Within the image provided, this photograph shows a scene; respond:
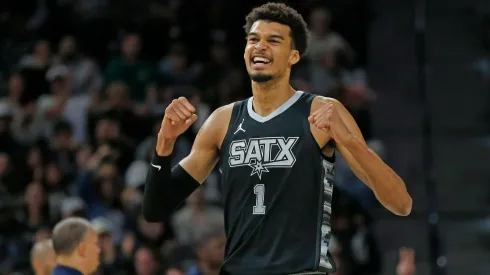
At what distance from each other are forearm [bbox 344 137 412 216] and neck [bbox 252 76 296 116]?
0.56 meters

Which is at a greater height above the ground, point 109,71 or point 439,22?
point 439,22

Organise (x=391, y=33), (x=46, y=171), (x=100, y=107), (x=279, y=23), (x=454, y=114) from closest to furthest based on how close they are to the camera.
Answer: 1. (x=279, y=23)
2. (x=46, y=171)
3. (x=100, y=107)
4. (x=454, y=114)
5. (x=391, y=33)

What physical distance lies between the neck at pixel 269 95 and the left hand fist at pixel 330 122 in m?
0.49

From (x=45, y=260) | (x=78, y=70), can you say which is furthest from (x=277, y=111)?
(x=78, y=70)

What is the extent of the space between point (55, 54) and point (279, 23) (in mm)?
7411

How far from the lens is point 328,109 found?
13.4 feet

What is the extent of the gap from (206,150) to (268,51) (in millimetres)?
558

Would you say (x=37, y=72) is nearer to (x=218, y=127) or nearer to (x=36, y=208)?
(x=36, y=208)

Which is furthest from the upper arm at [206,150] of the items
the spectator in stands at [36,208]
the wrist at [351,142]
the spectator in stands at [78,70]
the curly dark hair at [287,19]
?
the spectator in stands at [78,70]

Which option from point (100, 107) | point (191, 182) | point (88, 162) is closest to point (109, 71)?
point (100, 107)

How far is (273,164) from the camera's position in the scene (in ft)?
14.4

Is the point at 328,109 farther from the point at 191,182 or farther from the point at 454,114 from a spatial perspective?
the point at 454,114

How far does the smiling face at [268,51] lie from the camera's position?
4500mm

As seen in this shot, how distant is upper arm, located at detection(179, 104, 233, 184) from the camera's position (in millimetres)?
4660
